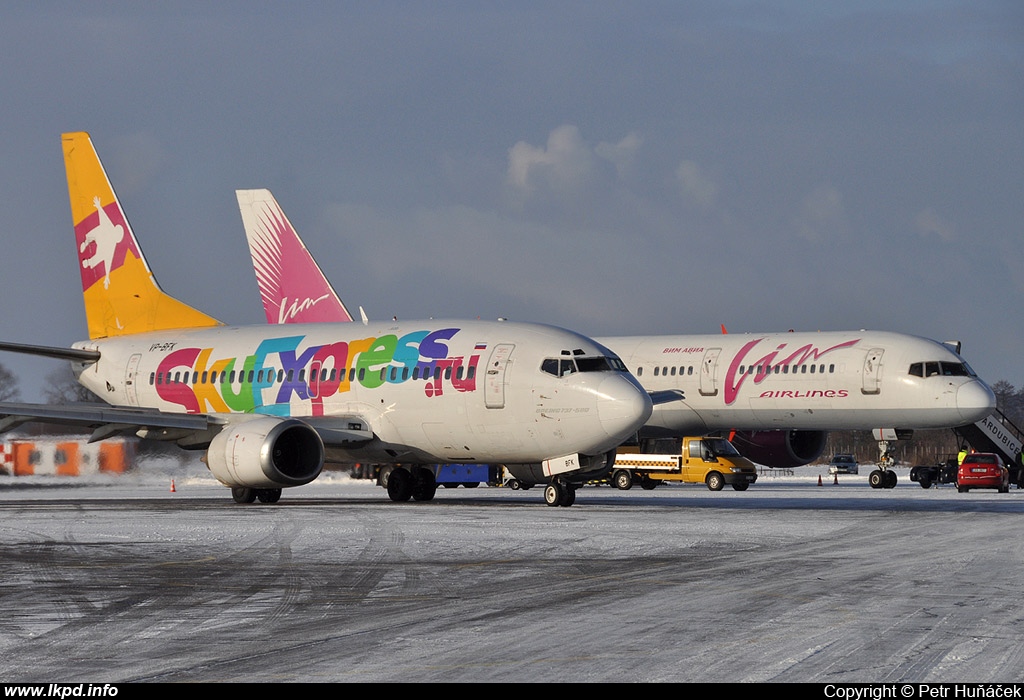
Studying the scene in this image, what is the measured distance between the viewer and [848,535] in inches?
873

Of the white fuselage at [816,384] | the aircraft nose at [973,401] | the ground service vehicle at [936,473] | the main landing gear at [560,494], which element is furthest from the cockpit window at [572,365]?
the ground service vehicle at [936,473]

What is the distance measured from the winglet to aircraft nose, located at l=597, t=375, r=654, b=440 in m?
24.1

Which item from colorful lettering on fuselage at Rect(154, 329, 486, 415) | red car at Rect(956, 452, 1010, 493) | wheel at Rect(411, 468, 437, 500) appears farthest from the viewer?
red car at Rect(956, 452, 1010, 493)

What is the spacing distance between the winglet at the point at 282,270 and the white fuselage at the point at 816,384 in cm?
1354

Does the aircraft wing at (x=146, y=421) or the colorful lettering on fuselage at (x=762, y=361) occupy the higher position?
the colorful lettering on fuselage at (x=762, y=361)

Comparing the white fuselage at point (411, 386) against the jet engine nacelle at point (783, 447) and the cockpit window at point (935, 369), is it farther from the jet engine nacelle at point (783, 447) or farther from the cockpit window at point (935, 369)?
the jet engine nacelle at point (783, 447)

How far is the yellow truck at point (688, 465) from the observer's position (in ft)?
164

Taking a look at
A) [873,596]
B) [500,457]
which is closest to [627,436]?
[500,457]

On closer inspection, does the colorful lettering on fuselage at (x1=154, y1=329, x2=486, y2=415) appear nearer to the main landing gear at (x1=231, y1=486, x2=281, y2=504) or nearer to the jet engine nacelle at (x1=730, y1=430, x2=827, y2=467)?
the main landing gear at (x1=231, y1=486, x2=281, y2=504)

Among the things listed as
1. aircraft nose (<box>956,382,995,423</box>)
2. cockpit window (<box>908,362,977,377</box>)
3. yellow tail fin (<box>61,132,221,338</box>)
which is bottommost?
aircraft nose (<box>956,382,995,423</box>)

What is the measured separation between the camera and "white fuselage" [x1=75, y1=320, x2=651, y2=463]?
3011 cm

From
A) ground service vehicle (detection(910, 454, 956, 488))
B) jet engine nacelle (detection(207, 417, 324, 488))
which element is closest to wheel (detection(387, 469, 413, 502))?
jet engine nacelle (detection(207, 417, 324, 488))

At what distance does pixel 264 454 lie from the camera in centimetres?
3080
